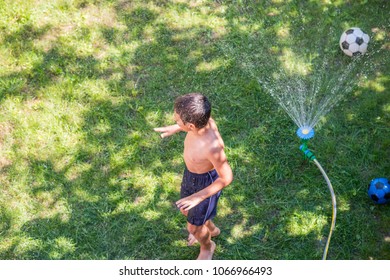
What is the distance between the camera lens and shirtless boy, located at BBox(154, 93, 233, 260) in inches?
157

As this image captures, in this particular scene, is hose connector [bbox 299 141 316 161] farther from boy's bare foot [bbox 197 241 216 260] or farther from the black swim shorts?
boy's bare foot [bbox 197 241 216 260]

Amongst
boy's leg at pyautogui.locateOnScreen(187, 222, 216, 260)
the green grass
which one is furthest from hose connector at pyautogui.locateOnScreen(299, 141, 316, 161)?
boy's leg at pyautogui.locateOnScreen(187, 222, 216, 260)

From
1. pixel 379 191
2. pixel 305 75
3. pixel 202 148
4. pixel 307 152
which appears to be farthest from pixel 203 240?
pixel 305 75

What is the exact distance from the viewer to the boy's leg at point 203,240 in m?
4.58

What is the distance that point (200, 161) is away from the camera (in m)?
4.20

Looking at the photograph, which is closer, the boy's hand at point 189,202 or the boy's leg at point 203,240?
the boy's hand at point 189,202

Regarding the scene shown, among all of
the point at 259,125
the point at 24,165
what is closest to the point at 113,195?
the point at 24,165

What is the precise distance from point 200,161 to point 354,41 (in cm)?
308

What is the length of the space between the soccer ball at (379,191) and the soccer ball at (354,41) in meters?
1.84

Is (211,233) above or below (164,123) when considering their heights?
below

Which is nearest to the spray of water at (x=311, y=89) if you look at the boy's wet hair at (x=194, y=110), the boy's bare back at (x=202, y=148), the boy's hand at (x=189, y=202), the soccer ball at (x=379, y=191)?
the soccer ball at (x=379, y=191)

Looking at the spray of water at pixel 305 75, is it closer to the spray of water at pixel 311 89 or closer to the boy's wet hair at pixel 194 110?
the spray of water at pixel 311 89

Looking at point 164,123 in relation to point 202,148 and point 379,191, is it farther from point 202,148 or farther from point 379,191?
point 379,191

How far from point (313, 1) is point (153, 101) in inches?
103
